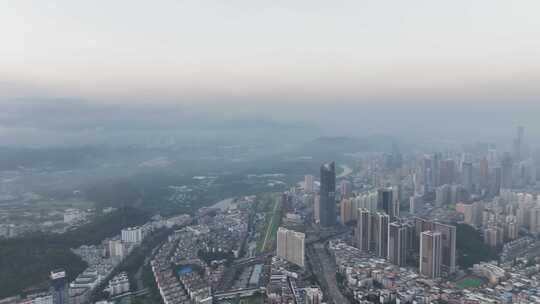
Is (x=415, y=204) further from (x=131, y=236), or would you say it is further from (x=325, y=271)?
(x=131, y=236)

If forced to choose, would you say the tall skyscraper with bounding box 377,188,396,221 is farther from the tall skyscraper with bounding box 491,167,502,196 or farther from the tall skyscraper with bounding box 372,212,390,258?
the tall skyscraper with bounding box 491,167,502,196

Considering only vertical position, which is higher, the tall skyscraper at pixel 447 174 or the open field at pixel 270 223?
the tall skyscraper at pixel 447 174

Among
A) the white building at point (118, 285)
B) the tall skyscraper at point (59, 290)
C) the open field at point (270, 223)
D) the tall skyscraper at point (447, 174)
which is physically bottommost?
the open field at point (270, 223)

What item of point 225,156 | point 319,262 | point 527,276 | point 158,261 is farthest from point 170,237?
point 225,156

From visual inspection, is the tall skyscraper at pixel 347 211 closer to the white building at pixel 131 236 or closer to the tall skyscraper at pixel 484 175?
the white building at pixel 131 236

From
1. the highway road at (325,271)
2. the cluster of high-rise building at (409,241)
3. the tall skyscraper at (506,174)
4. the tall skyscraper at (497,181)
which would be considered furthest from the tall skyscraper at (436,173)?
the highway road at (325,271)
